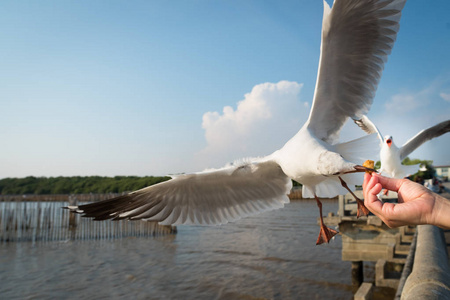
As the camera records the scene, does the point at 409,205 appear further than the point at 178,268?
No

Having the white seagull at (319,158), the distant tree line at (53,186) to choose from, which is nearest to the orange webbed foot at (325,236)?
the white seagull at (319,158)

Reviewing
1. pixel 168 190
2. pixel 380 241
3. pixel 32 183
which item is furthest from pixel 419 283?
pixel 32 183

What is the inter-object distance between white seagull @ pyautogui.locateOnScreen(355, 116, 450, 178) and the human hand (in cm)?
488

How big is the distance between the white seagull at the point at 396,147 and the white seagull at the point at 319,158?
3.08m

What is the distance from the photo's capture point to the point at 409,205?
1.49 meters

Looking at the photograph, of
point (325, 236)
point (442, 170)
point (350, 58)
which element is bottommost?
point (325, 236)

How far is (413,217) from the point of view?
149 cm

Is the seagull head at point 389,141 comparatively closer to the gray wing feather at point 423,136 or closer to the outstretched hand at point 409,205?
the gray wing feather at point 423,136

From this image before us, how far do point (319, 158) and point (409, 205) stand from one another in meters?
1.18

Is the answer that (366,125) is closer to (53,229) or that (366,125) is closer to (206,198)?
(206,198)

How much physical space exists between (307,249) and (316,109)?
38.5ft

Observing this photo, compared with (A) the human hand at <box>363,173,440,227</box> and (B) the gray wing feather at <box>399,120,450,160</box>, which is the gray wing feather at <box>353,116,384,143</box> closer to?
(B) the gray wing feather at <box>399,120,450,160</box>

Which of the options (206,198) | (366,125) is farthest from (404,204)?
(366,125)

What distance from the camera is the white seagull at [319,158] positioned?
2.94m
